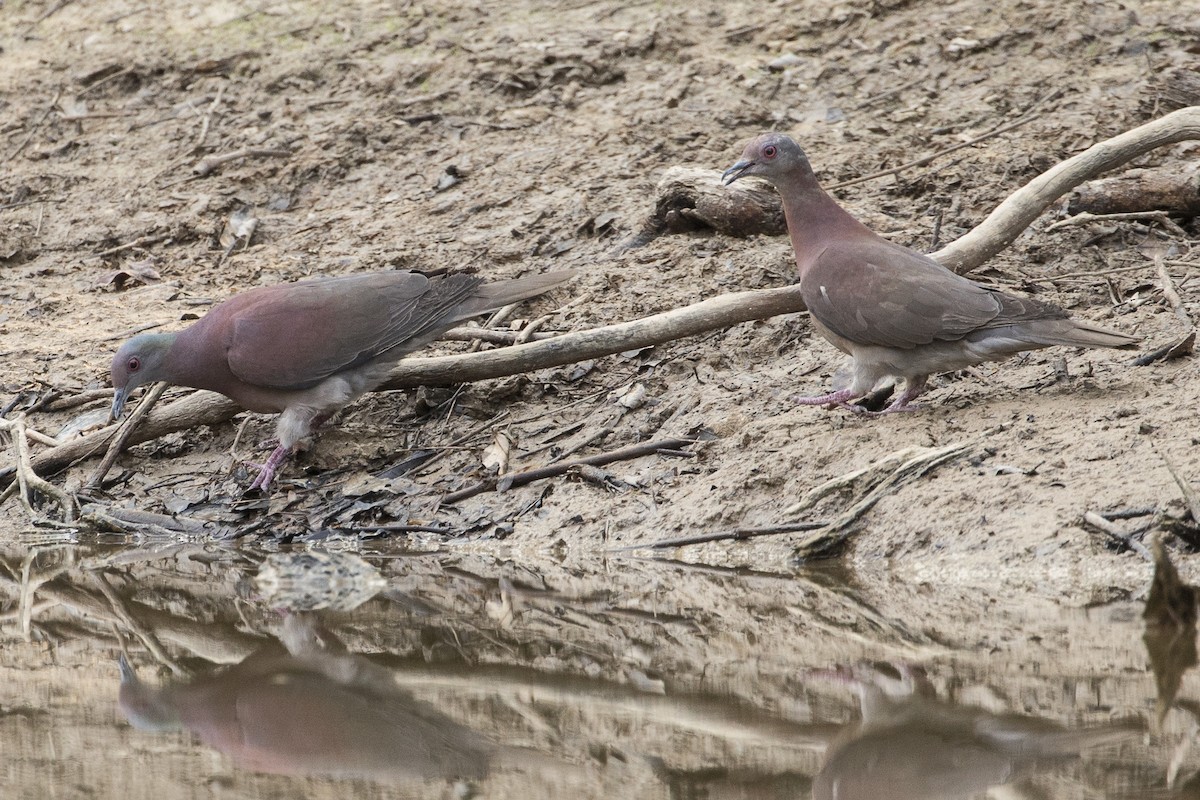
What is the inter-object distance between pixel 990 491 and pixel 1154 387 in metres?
0.99

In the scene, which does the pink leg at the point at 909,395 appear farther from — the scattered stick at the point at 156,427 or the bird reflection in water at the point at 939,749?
the scattered stick at the point at 156,427

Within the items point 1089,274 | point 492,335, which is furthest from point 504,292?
point 1089,274

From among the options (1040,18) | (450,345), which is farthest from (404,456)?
(1040,18)

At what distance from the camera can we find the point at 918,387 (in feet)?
19.4

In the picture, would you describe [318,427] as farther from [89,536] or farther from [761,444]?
[761,444]

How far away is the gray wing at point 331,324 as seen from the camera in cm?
623

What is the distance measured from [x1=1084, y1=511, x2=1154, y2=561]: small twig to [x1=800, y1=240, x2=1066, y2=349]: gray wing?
3.71ft

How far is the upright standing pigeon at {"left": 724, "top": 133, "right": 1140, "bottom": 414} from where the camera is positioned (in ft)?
17.8

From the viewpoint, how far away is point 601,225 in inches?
306

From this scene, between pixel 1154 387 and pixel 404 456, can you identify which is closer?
pixel 1154 387

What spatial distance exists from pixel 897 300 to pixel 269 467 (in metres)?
2.90

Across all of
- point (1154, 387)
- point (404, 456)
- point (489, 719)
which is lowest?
point (404, 456)

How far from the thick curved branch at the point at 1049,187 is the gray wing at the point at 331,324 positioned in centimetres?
228

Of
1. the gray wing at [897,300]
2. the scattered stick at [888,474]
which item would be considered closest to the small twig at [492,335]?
the gray wing at [897,300]
